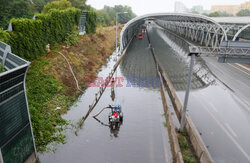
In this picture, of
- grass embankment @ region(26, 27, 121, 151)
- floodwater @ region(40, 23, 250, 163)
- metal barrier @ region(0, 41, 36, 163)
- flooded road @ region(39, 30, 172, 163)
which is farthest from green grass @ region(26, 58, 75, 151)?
metal barrier @ region(0, 41, 36, 163)

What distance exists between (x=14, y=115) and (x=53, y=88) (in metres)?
9.93

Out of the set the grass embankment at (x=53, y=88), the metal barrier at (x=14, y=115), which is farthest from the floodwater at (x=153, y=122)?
the metal barrier at (x=14, y=115)

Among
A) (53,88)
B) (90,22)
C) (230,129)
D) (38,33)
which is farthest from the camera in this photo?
(90,22)

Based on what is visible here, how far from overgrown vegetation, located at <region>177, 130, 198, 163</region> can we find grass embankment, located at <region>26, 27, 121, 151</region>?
8668mm

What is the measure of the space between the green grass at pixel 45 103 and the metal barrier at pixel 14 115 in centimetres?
264

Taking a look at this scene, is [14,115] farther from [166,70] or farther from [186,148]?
[166,70]

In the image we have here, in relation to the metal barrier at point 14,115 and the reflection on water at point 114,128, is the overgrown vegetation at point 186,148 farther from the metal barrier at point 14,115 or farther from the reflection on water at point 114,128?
the metal barrier at point 14,115

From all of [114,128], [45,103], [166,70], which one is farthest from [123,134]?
[166,70]

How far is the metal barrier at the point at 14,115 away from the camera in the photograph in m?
8.27

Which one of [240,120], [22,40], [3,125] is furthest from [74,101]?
[240,120]

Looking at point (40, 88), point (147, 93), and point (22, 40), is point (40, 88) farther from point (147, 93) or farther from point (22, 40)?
point (147, 93)

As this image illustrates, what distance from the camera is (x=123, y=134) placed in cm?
1414

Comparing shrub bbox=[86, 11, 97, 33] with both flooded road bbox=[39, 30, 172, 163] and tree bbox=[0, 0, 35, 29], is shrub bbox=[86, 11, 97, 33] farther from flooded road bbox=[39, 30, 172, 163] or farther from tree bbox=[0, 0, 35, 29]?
flooded road bbox=[39, 30, 172, 163]

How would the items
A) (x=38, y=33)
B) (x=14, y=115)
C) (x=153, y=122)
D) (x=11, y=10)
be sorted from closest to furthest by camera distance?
(x=14, y=115) < (x=153, y=122) < (x=38, y=33) < (x=11, y=10)
